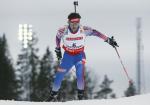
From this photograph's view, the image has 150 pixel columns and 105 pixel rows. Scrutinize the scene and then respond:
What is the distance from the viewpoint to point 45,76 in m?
64.0

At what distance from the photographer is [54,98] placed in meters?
20.0

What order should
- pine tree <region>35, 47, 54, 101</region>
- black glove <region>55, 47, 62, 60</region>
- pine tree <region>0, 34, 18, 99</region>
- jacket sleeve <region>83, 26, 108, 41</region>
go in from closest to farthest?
black glove <region>55, 47, 62, 60</region> → jacket sleeve <region>83, 26, 108, 41</region> → pine tree <region>0, 34, 18, 99</region> → pine tree <region>35, 47, 54, 101</region>

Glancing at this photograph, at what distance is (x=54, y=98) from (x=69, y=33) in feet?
5.23

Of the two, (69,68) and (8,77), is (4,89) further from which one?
(69,68)

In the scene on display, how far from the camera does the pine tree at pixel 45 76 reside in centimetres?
6092

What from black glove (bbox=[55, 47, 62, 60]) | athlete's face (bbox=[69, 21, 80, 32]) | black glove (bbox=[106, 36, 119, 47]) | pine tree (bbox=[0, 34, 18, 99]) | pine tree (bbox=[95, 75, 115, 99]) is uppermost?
athlete's face (bbox=[69, 21, 80, 32])

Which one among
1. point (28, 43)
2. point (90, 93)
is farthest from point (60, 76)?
point (90, 93)

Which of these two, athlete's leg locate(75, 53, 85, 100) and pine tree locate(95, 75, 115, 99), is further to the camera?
pine tree locate(95, 75, 115, 99)

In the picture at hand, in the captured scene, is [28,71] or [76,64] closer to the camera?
[76,64]

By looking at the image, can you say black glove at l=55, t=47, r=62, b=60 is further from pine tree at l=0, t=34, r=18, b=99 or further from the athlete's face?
pine tree at l=0, t=34, r=18, b=99

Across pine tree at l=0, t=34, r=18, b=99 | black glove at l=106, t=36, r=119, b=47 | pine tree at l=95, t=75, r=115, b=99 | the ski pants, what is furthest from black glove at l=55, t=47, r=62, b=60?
pine tree at l=95, t=75, r=115, b=99

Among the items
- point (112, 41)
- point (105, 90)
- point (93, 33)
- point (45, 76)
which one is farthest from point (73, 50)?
point (105, 90)

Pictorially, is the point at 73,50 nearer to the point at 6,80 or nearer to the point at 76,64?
the point at 76,64

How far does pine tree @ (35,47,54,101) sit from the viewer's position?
60919mm
